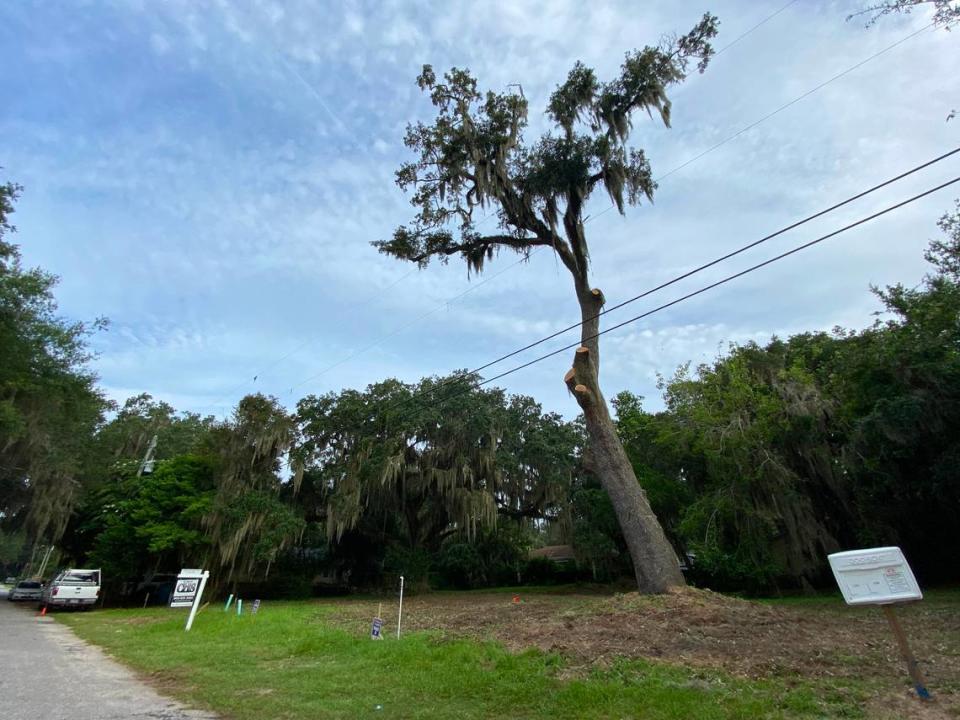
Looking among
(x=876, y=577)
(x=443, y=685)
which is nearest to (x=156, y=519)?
(x=443, y=685)

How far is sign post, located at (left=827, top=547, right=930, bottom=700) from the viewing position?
414cm

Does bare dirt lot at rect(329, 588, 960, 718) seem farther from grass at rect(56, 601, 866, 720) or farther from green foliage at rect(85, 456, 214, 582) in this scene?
green foliage at rect(85, 456, 214, 582)

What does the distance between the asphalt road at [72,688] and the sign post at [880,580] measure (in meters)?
5.41

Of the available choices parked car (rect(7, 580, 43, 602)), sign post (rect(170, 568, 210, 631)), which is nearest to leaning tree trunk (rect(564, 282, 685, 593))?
sign post (rect(170, 568, 210, 631))

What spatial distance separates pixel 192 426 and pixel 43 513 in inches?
540

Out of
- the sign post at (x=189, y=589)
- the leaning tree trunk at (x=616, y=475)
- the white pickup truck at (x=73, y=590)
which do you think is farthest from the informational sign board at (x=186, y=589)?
the leaning tree trunk at (x=616, y=475)

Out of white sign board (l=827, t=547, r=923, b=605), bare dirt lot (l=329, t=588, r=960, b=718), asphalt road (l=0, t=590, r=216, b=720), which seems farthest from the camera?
bare dirt lot (l=329, t=588, r=960, b=718)

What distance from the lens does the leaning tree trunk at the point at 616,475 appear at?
32.8ft

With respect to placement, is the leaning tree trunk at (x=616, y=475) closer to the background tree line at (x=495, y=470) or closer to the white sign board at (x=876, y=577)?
the background tree line at (x=495, y=470)

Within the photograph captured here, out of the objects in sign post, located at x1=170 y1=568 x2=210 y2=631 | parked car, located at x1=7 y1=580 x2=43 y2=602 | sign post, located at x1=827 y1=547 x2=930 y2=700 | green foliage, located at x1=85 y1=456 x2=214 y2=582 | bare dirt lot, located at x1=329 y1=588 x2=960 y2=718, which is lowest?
bare dirt lot, located at x1=329 y1=588 x2=960 y2=718

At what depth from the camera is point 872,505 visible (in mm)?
15945

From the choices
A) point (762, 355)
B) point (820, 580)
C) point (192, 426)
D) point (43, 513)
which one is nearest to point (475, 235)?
point (762, 355)

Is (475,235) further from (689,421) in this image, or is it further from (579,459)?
(579,459)

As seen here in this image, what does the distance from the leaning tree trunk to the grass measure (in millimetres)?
3949
